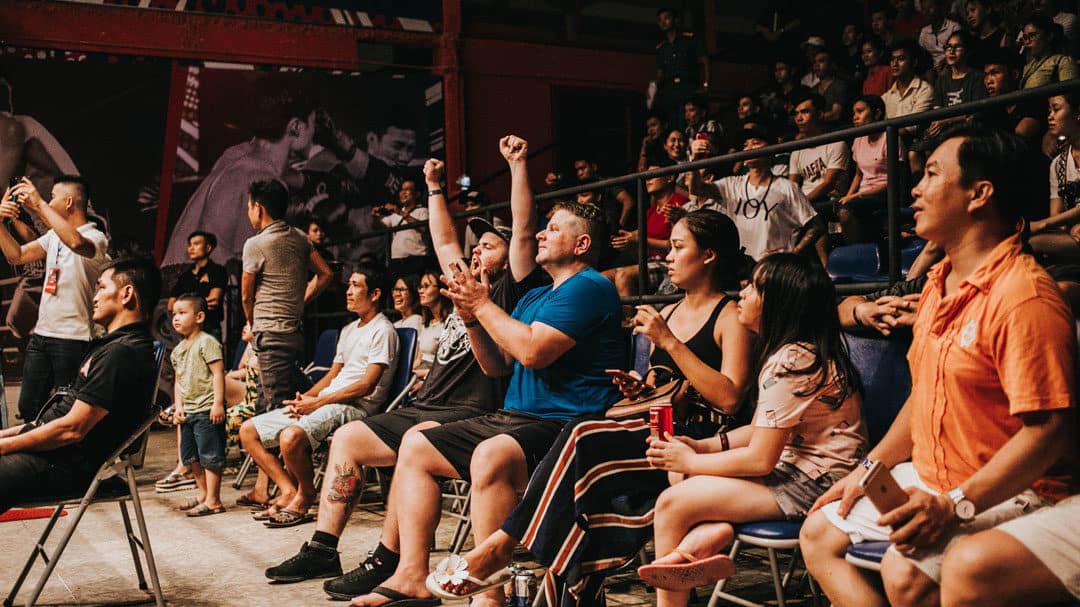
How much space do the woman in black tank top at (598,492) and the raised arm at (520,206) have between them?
88cm

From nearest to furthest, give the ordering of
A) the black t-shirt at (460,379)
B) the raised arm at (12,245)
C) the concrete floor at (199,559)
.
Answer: the concrete floor at (199,559), the black t-shirt at (460,379), the raised arm at (12,245)

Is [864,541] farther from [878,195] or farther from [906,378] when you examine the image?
[878,195]

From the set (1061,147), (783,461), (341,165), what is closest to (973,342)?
(783,461)

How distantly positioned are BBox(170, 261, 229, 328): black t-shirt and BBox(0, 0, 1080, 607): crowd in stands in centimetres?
87

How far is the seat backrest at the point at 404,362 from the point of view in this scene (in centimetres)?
489

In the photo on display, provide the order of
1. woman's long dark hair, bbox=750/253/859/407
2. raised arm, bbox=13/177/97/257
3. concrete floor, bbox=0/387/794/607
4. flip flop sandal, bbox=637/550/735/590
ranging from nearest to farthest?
flip flop sandal, bbox=637/550/735/590 → woman's long dark hair, bbox=750/253/859/407 → concrete floor, bbox=0/387/794/607 → raised arm, bbox=13/177/97/257

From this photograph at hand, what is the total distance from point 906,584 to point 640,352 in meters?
1.68

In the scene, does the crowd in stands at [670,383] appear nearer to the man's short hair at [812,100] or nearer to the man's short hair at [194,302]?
the man's short hair at [194,302]

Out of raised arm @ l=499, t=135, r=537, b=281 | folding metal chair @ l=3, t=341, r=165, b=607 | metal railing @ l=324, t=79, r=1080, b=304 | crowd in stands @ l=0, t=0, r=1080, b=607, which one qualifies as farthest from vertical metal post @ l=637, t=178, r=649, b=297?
folding metal chair @ l=3, t=341, r=165, b=607

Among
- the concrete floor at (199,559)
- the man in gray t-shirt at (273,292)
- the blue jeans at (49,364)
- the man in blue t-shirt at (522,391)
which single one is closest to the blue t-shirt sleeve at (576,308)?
the man in blue t-shirt at (522,391)

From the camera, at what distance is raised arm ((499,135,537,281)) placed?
3.47m

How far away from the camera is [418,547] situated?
313 centimetres

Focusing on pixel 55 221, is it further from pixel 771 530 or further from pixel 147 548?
pixel 771 530

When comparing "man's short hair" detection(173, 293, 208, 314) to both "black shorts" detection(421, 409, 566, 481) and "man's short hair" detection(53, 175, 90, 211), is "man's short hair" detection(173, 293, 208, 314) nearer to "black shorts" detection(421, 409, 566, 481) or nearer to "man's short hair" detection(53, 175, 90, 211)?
"man's short hair" detection(53, 175, 90, 211)
